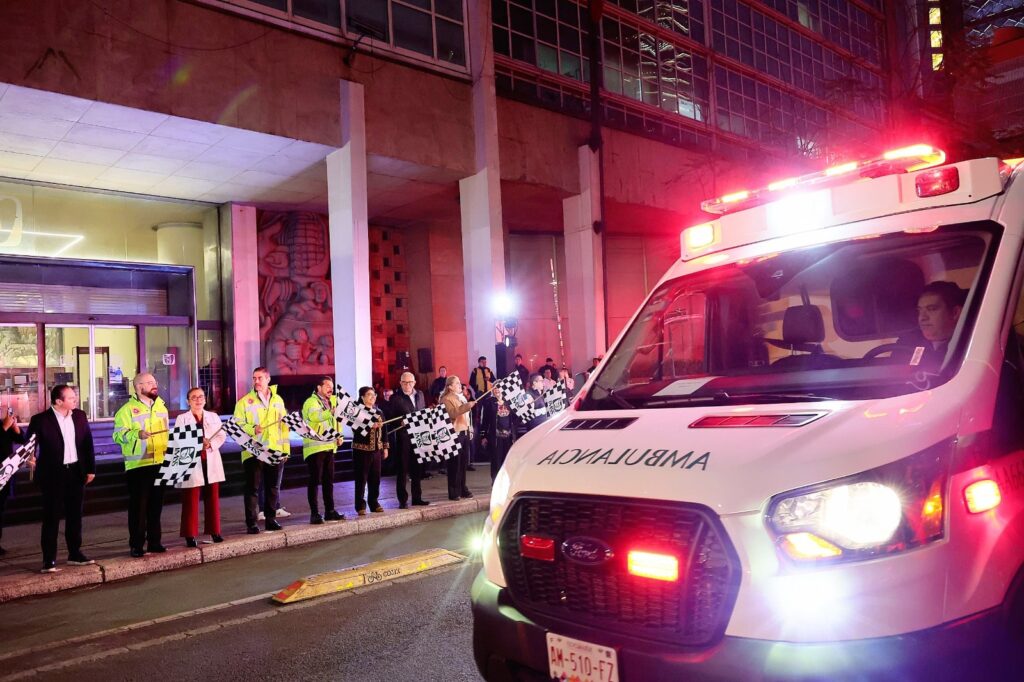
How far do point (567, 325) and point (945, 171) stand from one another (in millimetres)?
23038

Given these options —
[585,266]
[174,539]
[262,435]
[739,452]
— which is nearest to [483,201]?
[585,266]

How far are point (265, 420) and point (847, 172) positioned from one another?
7.86 m

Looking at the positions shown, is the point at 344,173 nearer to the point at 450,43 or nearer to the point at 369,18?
the point at 369,18

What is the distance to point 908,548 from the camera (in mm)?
2496

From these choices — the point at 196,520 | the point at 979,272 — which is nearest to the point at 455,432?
the point at 196,520

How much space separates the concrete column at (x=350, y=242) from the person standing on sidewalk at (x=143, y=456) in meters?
8.21

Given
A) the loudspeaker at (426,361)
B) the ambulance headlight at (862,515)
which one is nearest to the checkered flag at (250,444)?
the ambulance headlight at (862,515)

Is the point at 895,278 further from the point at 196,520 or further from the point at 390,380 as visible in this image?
the point at 390,380

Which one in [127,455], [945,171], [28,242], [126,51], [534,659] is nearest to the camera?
[534,659]

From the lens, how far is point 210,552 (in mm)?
8914

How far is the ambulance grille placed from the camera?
2584 mm

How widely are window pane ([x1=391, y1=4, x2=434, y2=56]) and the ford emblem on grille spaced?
17.0 meters

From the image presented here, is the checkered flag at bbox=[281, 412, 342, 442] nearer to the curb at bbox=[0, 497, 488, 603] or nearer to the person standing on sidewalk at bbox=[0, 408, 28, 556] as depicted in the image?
the curb at bbox=[0, 497, 488, 603]

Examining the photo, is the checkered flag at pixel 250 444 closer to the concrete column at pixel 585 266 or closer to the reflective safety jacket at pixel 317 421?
the reflective safety jacket at pixel 317 421
